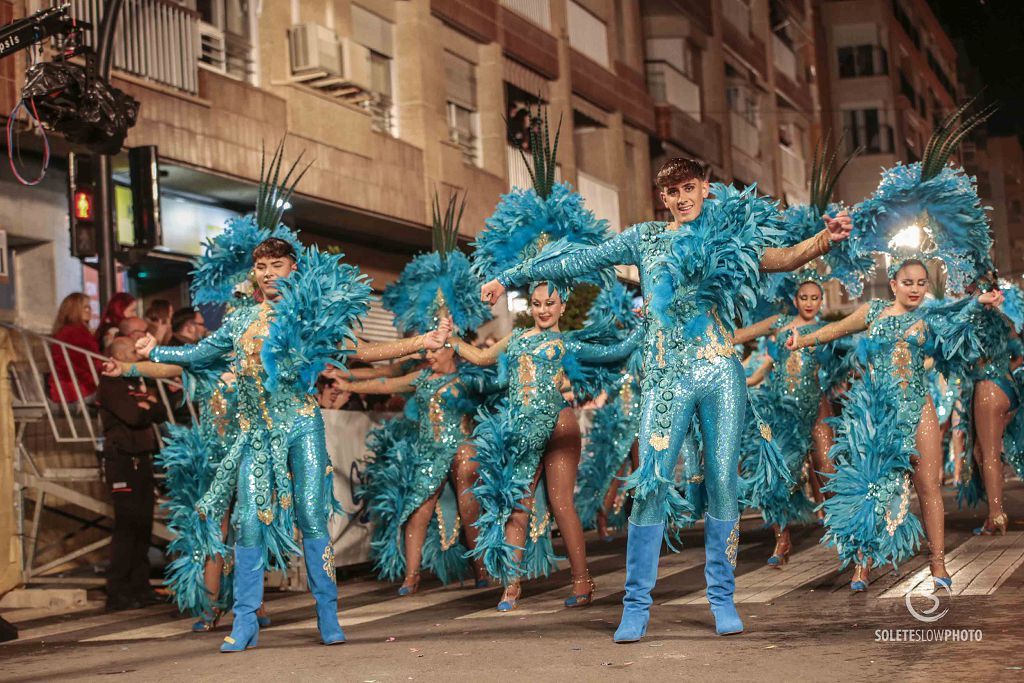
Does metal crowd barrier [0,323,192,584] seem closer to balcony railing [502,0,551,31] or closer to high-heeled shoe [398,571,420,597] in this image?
high-heeled shoe [398,571,420,597]

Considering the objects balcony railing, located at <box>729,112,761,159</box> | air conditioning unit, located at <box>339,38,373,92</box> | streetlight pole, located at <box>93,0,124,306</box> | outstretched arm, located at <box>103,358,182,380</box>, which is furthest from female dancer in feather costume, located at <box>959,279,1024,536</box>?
balcony railing, located at <box>729,112,761,159</box>

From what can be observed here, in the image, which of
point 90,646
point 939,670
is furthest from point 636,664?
point 90,646

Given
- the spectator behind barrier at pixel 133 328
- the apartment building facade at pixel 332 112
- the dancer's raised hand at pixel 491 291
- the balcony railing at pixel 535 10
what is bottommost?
the dancer's raised hand at pixel 491 291

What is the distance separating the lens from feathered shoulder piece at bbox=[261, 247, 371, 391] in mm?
7254

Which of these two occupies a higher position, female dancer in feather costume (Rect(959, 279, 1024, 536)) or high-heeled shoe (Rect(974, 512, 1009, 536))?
female dancer in feather costume (Rect(959, 279, 1024, 536))

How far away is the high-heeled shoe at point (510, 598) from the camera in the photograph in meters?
8.26

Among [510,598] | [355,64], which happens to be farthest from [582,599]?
[355,64]

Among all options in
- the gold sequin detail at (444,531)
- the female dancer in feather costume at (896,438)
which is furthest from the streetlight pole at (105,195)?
the female dancer in feather costume at (896,438)

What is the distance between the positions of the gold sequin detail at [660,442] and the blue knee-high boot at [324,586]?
179 cm

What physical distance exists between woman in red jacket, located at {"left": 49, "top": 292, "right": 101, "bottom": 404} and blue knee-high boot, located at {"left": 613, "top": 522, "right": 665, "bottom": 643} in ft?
18.6

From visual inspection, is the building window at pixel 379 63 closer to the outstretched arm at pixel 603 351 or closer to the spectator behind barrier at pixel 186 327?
the spectator behind barrier at pixel 186 327

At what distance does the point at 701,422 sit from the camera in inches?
264

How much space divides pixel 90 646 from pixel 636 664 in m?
3.48

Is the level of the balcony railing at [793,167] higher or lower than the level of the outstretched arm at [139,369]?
higher
